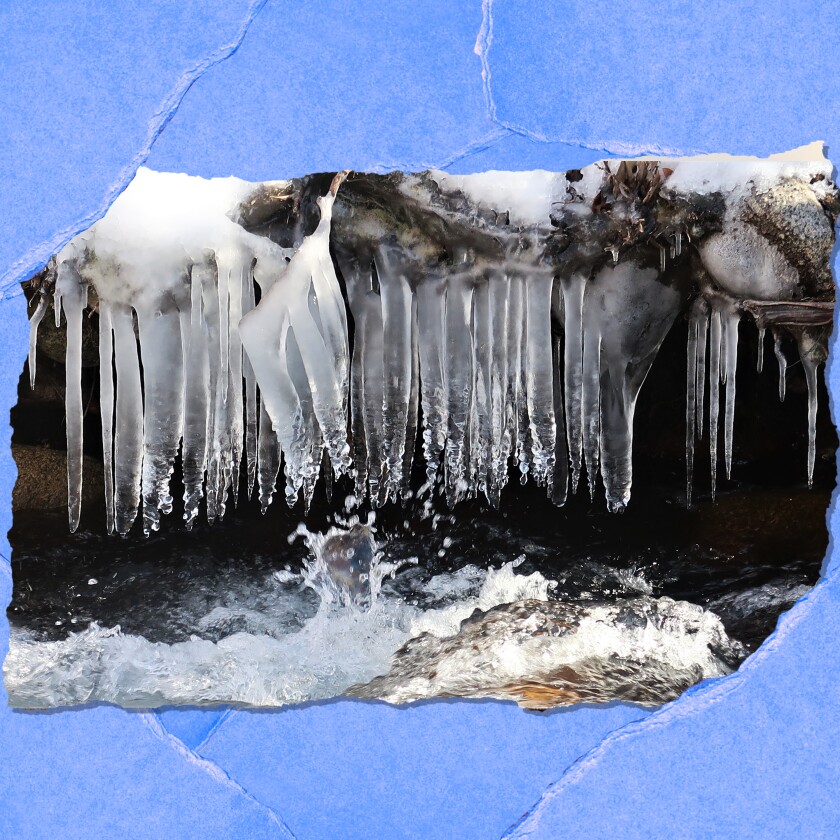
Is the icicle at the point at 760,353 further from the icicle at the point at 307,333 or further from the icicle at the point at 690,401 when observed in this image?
the icicle at the point at 307,333

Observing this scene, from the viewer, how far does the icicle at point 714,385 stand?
1.65 m

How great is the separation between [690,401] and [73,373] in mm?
1189

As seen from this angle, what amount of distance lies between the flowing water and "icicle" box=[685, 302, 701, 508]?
0.07 meters

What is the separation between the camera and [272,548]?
1718mm

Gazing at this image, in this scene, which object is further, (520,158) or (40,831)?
(40,831)

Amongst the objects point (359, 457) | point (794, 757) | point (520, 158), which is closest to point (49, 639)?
point (359, 457)

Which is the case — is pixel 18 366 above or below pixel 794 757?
above

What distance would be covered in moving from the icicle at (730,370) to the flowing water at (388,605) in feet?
0.36

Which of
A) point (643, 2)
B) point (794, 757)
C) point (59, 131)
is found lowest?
point (794, 757)

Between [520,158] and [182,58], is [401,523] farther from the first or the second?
[182,58]

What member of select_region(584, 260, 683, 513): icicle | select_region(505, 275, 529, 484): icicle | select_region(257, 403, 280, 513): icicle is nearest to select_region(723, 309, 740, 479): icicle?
select_region(584, 260, 683, 513): icicle

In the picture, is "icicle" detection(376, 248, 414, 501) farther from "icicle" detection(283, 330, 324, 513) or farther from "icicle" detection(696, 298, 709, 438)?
"icicle" detection(696, 298, 709, 438)

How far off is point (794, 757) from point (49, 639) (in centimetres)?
146

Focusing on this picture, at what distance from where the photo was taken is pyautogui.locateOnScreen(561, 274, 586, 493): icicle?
1.65m
